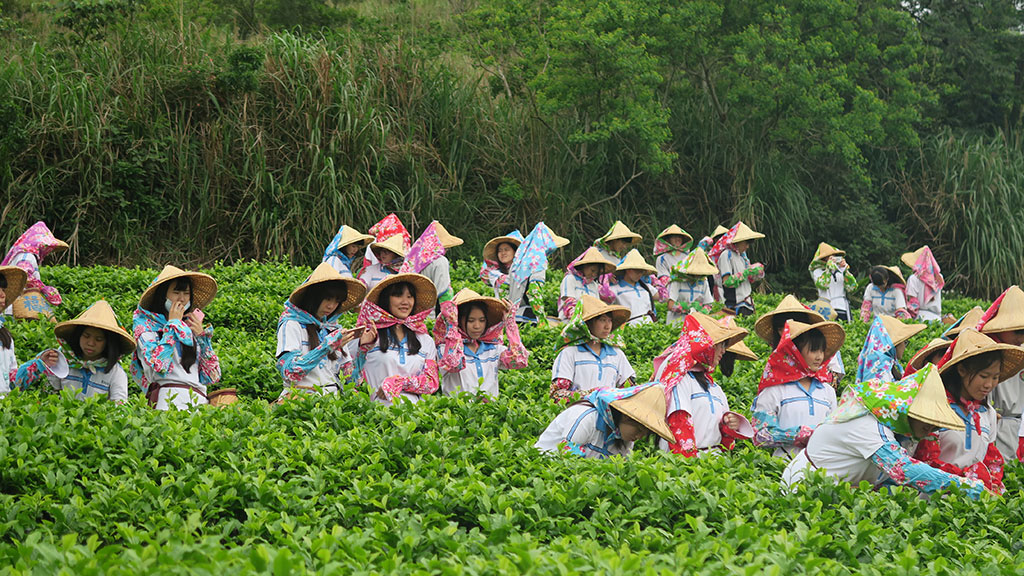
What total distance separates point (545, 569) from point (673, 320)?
9.22 meters

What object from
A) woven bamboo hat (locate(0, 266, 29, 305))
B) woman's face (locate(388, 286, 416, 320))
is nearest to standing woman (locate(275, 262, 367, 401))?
woman's face (locate(388, 286, 416, 320))

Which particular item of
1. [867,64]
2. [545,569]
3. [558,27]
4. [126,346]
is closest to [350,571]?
[545,569]

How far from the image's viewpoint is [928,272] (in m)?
13.2

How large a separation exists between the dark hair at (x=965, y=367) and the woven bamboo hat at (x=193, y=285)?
4.87 meters

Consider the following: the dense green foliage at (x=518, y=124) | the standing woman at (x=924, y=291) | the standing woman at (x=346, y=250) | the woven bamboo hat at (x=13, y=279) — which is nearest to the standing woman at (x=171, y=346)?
the woven bamboo hat at (x=13, y=279)

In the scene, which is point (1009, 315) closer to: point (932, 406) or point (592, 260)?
point (932, 406)

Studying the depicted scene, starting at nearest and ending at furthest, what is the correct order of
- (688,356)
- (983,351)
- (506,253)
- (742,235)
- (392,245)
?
(983,351) → (688,356) → (392,245) → (506,253) → (742,235)

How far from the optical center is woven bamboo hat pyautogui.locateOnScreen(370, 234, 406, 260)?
31.9ft

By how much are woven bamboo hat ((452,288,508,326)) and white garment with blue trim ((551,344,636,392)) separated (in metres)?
0.62

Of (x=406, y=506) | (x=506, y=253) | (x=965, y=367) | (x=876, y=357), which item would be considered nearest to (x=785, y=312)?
(x=876, y=357)

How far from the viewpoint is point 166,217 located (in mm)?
15539

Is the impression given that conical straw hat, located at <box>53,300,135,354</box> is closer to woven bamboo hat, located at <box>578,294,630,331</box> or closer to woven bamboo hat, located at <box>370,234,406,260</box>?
woven bamboo hat, located at <box>578,294,630,331</box>

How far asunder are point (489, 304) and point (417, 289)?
56 cm

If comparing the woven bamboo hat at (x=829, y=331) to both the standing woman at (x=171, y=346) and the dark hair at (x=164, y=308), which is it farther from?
the dark hair at (x=164, y=308)
